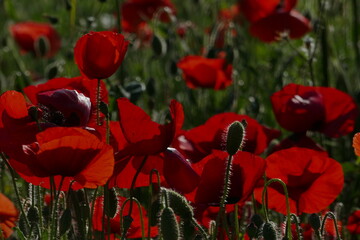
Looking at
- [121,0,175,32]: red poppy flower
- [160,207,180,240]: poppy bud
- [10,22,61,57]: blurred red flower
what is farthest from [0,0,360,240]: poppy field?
[10,22,61,57]: blurred red flower

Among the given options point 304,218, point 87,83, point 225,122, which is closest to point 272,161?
point 225,122

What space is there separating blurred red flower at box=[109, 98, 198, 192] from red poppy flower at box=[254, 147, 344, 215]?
18 cm

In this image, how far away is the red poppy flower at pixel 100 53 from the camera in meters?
1.41

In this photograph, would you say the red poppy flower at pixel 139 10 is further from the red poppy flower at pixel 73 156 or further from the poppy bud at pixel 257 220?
the red poppy flower at pixel 73 156

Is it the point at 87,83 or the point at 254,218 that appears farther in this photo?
the point at 87,83

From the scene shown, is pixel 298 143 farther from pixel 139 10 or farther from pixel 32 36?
pixel 32 36

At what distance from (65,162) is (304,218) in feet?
2.91

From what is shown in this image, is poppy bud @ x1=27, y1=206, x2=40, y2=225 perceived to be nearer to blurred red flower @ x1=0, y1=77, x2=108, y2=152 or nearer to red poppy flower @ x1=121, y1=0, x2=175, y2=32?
blurred red flower @ x1=0, y1=77, x2=108, y2=152

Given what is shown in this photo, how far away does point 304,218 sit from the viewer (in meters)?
1.99

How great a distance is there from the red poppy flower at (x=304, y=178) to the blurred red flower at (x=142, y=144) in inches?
7.3

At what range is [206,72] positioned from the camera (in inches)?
104

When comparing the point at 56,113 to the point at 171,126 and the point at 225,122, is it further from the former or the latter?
the point at 225,122

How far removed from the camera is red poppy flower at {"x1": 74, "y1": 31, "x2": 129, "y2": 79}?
1.41 metres

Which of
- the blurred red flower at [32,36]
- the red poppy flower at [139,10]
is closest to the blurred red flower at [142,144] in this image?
the red poppy flower at [139,10]
